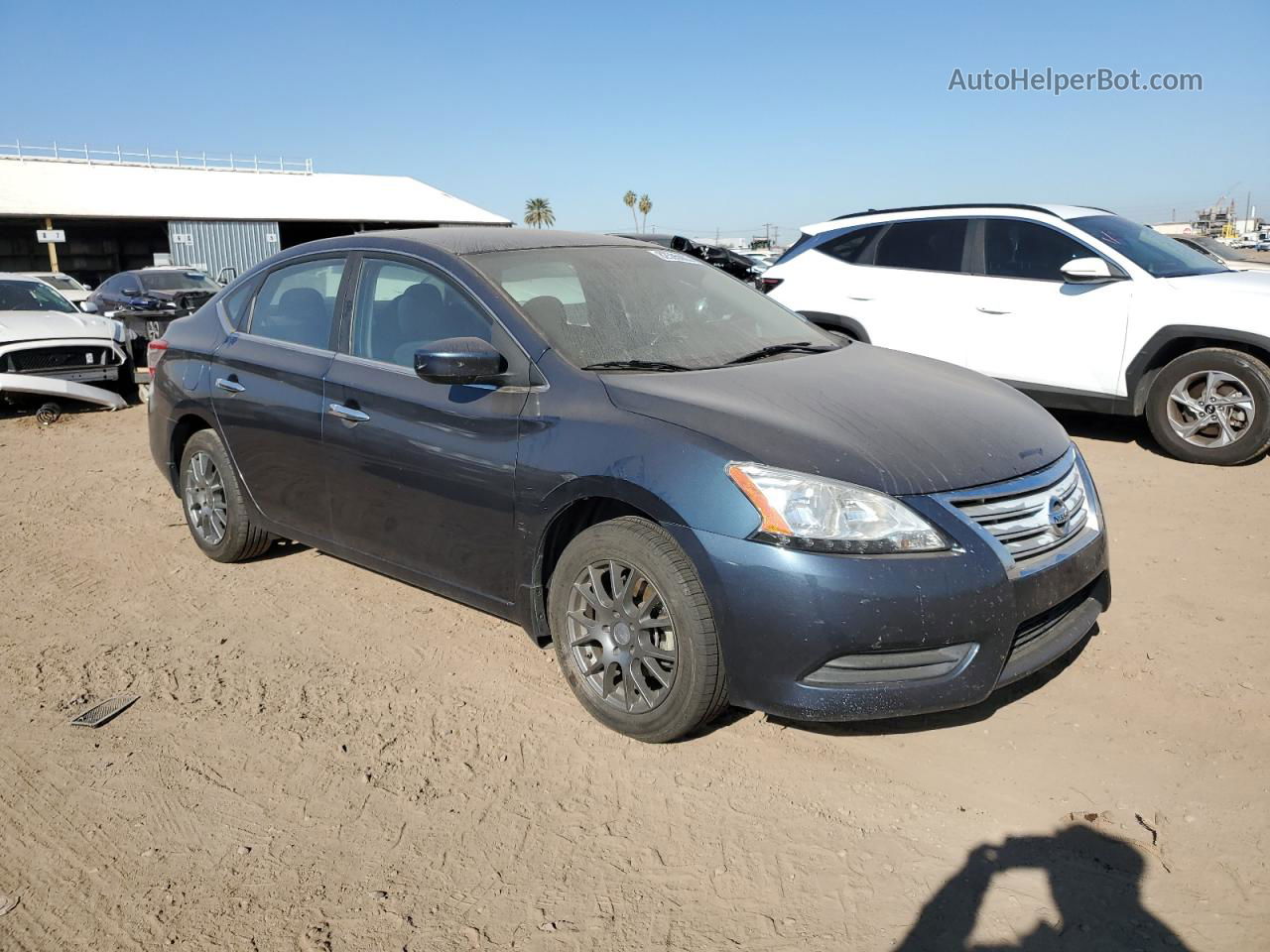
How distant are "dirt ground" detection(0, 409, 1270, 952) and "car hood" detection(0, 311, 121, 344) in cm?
632

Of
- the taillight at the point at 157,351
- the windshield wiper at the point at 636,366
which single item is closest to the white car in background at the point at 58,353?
the taillight at the point at 157,351

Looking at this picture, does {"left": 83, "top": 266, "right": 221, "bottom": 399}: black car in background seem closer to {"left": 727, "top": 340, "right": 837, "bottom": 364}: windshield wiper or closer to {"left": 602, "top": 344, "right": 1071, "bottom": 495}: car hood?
{"left": 727, "top": 340, "right": 837, "bottom": 364}: windshield wiper

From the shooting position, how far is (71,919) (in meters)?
2.53

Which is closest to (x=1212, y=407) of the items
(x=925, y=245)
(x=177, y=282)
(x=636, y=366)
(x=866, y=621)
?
(x=925, y=245)

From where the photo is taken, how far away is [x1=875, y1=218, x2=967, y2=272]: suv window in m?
7.71

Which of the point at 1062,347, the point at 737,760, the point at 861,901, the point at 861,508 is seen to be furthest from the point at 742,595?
the point at 1062,347

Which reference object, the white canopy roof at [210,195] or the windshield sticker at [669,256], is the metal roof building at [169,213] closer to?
the white canopy roof at [210,195]

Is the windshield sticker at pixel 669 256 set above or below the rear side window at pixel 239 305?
above

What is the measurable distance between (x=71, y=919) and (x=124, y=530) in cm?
380

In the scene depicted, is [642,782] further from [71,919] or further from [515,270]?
[515,270]

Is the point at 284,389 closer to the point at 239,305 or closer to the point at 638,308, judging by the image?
the point at 239,305

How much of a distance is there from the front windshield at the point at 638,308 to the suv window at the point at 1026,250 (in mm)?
3637

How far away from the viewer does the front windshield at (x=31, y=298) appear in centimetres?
1075

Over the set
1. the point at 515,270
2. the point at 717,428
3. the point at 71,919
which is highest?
the point at 515,270
